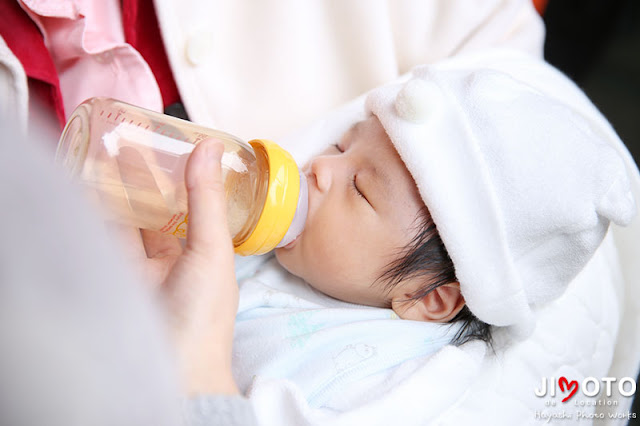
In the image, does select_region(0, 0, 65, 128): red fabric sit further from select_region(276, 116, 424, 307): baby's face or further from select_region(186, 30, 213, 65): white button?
select_region(276, 116, 424, 307): baby's face

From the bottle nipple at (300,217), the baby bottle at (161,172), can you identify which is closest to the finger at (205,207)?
the baby bottle at (161,172)

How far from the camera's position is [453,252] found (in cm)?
81

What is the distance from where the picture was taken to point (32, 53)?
815 mm

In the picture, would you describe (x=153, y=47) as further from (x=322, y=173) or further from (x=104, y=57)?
(x=322, y=173)

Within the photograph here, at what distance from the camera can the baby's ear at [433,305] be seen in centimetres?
90

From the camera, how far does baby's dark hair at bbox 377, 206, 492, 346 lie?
33.4 inches

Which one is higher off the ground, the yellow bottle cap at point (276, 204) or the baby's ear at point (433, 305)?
the yellow bottle cap at point (276, 204)

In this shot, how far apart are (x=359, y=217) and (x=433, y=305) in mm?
209

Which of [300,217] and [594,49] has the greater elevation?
[300,217]

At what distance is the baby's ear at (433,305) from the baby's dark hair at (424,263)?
13mm

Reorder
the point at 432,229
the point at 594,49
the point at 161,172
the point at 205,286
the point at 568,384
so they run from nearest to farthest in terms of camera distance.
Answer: the point at 205,286, the point at 161,172, the point at 432,229, the point at 568,384, the point at 594,49

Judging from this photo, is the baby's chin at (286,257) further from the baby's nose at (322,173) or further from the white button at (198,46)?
the white button at (198,46)

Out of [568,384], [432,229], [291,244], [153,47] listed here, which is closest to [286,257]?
[291,244]

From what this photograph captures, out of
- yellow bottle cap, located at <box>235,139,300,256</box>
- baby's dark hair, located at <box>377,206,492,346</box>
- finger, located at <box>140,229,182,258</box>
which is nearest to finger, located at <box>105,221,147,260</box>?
finger, located at <box>140,229,182,258</box>
